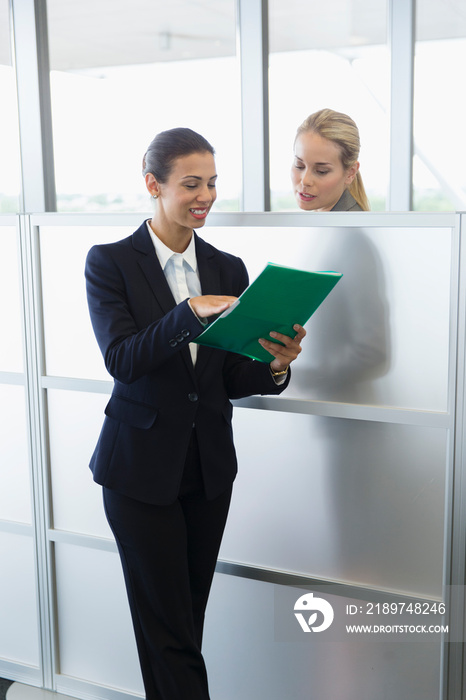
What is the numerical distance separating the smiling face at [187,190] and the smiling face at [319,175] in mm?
367

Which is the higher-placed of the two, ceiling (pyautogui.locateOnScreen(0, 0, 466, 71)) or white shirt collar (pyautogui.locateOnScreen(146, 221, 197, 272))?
ceiling (pyautogui.locateOnScreen(0, 0, 466, 71))

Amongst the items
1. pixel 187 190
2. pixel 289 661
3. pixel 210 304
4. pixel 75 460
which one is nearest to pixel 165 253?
pixel 187 190

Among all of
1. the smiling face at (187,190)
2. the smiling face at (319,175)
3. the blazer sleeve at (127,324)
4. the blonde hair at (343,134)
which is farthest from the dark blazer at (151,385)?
the blonde hair at (343,134)

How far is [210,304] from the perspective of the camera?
155 centimetres

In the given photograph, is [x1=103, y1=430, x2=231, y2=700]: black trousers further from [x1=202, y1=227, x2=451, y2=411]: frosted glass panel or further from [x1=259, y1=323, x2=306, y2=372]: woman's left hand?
[x1=202, y1=227, x2=451, y2=411]: frosted glass panel

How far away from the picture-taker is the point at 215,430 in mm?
1842

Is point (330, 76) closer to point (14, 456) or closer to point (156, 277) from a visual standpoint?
point (156, 277)

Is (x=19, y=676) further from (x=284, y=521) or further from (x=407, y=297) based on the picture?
(x=407, y=297)

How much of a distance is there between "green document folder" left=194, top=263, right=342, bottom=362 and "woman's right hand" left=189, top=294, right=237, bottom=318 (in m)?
0.02

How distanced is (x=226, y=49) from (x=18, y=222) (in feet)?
2.84

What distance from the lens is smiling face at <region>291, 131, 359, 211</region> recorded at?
80.3 inches

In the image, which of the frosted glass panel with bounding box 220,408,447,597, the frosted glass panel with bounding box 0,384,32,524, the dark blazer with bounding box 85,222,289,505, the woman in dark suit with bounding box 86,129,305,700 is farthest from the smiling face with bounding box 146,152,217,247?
the frosted glass panel with bounding box 0,384,32,524

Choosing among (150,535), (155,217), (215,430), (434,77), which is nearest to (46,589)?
(150,535)

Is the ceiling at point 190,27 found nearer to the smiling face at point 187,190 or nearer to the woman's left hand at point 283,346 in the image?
the smiling face at point 187,190
